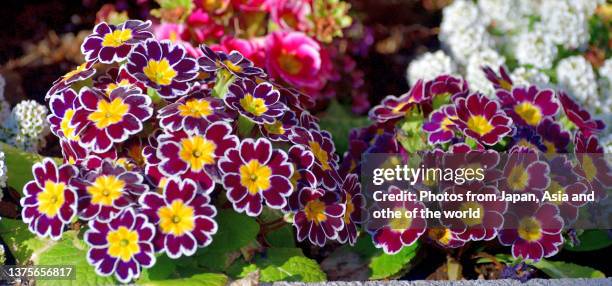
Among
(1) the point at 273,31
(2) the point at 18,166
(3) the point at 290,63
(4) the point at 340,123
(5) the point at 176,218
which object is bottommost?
(5) the point at 176,218

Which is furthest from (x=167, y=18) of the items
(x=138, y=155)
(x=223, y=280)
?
(x=223, y=280)

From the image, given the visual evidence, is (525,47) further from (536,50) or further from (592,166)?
(592,166)

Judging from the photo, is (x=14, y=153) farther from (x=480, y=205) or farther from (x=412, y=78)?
(x=412, y=78)

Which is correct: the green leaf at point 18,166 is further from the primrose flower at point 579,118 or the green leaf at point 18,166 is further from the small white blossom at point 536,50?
the small white blossom at point 536,50

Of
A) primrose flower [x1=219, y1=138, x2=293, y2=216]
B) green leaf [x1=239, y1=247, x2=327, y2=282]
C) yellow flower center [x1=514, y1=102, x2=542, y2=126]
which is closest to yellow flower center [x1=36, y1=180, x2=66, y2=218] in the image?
primrose flower [x1=219, y1=138, x2=293, y2=216]

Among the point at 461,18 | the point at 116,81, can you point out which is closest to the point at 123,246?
the point at 116,81

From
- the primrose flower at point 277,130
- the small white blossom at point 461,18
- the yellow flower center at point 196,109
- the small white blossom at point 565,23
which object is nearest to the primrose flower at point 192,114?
the yellow flower center at point 196,109
